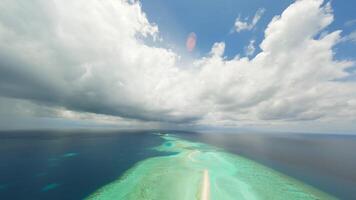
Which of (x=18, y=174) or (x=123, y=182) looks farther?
(x=18, y=174)

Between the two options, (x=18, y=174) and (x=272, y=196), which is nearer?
(x=272, y=196)

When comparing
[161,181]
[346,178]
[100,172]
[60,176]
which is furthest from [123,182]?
[346,178]

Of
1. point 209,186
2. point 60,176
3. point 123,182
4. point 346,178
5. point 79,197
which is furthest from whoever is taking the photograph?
point 346,178

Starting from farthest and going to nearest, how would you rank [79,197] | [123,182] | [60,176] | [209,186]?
→ [60,176], [123,182], [209,186], [79,197]

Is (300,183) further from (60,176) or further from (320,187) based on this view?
(60,176)

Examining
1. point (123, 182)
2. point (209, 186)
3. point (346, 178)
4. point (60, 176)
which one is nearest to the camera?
point (209, 186)

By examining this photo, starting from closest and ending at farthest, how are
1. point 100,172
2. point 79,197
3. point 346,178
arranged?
1. point 79,197
2. point 100,172
3. point 346,178

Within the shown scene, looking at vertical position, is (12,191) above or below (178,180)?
below

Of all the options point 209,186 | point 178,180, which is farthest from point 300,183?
point 178,180

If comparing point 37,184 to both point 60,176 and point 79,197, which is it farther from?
point 79,197
